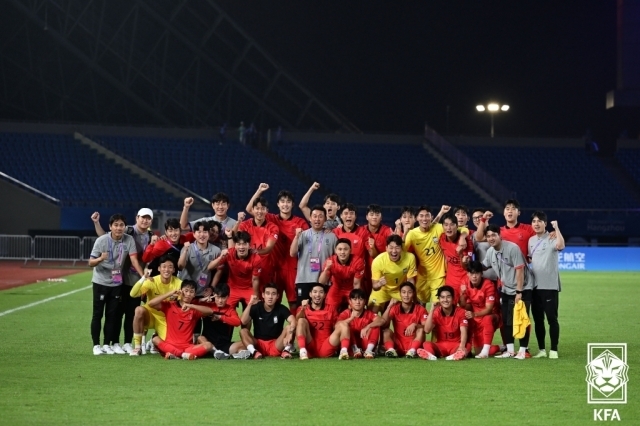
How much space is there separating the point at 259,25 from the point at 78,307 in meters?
26.6

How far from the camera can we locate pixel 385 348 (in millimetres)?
12383

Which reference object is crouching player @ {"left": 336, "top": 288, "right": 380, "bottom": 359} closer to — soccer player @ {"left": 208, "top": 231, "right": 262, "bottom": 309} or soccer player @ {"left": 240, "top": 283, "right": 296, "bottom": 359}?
soccer player @ {"left": 240, "top": 283, "right": 296, "bottom": 359}

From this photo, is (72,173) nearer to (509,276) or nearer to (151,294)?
(151,294)

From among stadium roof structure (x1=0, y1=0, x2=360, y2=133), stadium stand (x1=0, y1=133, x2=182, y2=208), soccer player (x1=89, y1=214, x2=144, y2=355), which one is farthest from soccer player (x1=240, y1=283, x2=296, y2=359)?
stadium roof structure (x1=0, y1=0, x2=360, y2=133)

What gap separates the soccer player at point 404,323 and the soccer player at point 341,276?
57cm

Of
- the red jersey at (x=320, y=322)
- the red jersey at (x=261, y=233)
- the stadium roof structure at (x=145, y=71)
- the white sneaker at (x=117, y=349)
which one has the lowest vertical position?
the white sneaker at (x=117, y=349)

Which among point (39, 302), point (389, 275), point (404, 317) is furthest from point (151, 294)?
point (39, 302)

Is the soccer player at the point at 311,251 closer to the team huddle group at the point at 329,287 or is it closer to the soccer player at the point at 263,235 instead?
the team huddle group at the point at 329,287

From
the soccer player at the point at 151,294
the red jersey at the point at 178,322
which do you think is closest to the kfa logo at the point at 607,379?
the red jersey at the point at 178,322

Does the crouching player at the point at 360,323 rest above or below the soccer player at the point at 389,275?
below

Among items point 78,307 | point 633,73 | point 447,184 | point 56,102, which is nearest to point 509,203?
point 78,307

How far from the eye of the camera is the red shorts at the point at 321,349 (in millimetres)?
12180

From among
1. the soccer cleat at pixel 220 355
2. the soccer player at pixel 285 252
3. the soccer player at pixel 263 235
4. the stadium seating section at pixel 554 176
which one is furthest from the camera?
the stadium seating section at pixel 554 176

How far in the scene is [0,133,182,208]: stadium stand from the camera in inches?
1553
